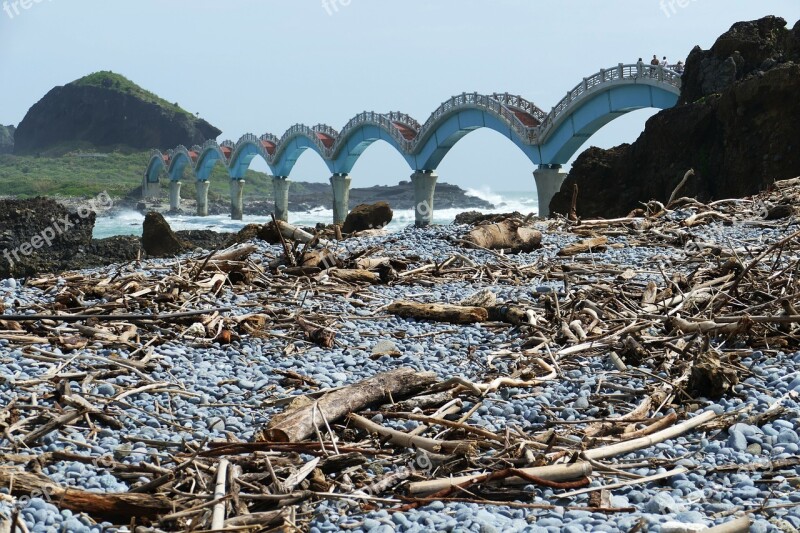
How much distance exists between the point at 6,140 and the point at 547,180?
182m

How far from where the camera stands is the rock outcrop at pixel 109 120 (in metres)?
144

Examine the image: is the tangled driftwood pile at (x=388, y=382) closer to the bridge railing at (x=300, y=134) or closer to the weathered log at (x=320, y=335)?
the weathered log at (x=320, y=335)

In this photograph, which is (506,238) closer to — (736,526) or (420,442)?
(420,442)

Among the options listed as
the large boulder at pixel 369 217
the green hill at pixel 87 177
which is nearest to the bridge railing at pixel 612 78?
the large boulder at pixel 369 217

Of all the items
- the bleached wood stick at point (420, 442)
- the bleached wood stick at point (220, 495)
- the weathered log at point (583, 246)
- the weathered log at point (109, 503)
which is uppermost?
the weathered log at point (583, 246)

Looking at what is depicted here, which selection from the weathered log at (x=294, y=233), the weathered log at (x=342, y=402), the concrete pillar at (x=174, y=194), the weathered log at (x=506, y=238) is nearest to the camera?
the weathered log at (x=342, y=402)

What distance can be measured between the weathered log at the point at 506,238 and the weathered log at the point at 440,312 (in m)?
3.99

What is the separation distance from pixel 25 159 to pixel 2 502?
499 feet

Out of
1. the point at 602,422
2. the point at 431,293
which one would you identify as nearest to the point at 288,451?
the point at 602,422

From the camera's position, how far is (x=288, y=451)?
14.2 feet

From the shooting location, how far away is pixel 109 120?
14600cm

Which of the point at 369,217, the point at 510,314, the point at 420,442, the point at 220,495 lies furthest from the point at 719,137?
the point at 220,495

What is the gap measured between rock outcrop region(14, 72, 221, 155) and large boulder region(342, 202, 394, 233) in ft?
448

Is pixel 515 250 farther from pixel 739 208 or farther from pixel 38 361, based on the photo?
pixel 38 361
